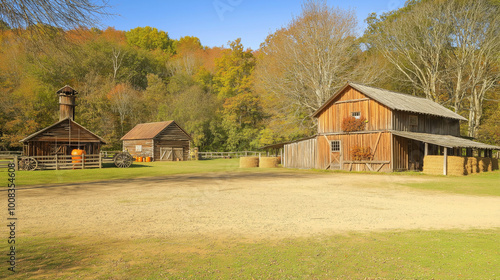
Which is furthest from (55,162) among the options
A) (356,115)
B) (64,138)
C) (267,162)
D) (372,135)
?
(372,135)

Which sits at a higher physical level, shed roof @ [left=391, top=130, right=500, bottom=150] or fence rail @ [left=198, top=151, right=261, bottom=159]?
shed roof @ [left=391, top=130, right=500, bottom=150]

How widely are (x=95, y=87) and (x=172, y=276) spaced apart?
6290 cm

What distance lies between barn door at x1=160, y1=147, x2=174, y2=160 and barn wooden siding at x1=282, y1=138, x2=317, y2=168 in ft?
67.9

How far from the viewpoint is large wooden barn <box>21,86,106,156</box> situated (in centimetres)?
3284

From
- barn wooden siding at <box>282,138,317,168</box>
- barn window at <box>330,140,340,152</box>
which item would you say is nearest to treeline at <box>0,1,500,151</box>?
barn wooden siding at <box>282,138,317,168</box>

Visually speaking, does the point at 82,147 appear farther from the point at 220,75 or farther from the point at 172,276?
the point at 220,75

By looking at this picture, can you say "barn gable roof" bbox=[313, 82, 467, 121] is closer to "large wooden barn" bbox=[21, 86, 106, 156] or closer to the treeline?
the treeline

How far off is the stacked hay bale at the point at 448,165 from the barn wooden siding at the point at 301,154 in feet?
32.8

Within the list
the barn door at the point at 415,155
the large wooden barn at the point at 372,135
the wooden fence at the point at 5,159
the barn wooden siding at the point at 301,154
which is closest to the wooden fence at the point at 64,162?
the wooden fence at the point at 5,159

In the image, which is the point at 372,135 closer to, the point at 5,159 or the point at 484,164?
the point at 484,164

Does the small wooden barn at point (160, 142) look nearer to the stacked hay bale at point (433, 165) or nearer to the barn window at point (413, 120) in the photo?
the barn window at point (413, 120)

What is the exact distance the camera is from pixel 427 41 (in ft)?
144

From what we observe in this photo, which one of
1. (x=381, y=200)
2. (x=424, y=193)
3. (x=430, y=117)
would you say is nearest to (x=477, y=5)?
(x=430, y=117)

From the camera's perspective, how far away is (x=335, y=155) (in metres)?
32.9
